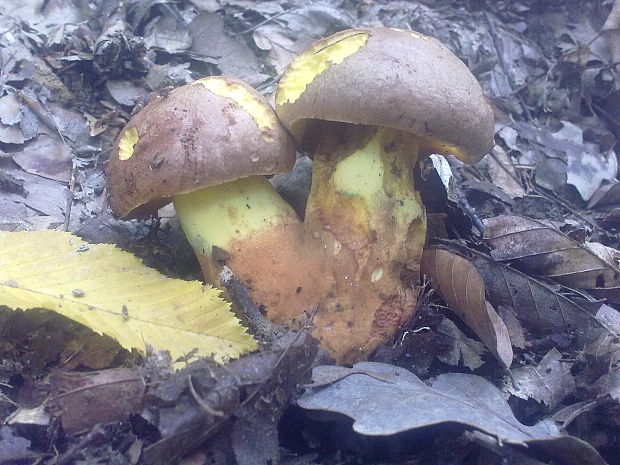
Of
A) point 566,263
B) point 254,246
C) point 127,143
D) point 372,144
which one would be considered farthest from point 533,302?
point 127,143

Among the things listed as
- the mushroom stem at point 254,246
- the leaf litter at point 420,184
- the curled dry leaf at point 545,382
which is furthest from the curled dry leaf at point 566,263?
the mushroom stem at point 254,246

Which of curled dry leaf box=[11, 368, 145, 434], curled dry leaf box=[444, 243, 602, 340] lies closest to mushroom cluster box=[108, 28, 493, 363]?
curled dry leaf box=[444, 243, 602, 340]

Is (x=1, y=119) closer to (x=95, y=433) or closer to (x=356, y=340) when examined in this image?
(x=95, y=433)

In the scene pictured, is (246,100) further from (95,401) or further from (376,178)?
(95,401)

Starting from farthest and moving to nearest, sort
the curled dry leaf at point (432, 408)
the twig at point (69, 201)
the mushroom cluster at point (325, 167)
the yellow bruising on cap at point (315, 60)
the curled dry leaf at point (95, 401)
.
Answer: the twig at point (69, 201) < the yellow bruising on cap at point (315, 60) < the mushroom cluster at point (325, 167) < the curled dry leaf at point (95, 401) < the curled dry leaf at point (432, 408)

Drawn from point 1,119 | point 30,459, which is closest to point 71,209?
point 1,119

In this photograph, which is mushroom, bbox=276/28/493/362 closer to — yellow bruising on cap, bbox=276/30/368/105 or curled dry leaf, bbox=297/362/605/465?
yellow bruising on cap, bbox=276/30/368/105

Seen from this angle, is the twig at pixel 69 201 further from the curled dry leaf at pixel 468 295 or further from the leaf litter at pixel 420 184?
the curled dry leaf at pixel 468 295
